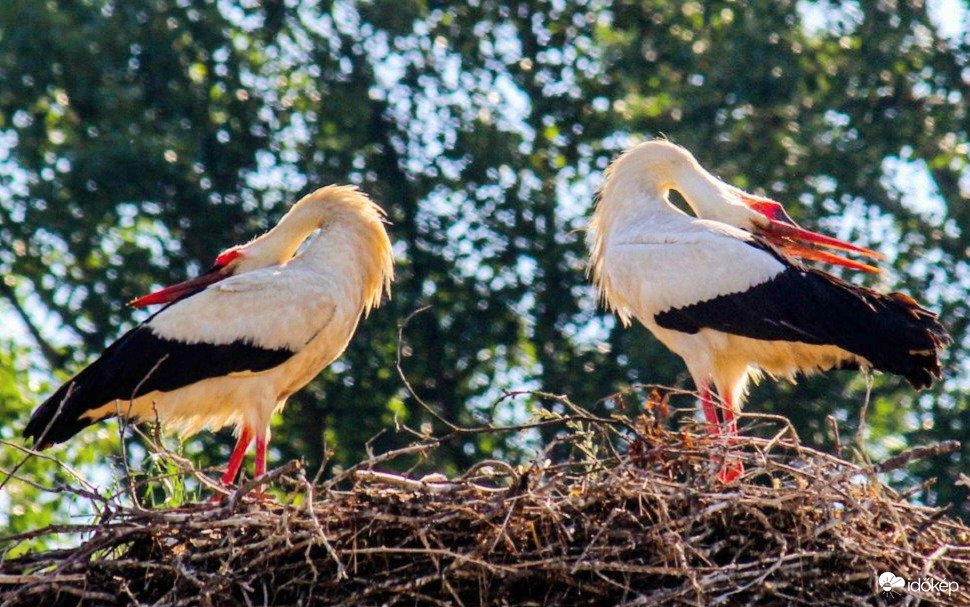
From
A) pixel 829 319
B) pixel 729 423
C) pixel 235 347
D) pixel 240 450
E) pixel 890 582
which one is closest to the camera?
pixel 890 582

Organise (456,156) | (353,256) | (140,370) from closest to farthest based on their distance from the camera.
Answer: (140,370) → (353,256) → (456,156)

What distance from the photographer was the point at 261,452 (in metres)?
7.40

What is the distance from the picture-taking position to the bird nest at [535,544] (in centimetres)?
562

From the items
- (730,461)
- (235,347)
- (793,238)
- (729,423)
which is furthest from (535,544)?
(793,238)

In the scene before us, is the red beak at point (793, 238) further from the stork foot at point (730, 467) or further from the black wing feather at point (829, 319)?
the stork foot at point (730, 467)

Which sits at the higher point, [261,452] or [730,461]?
[730,461]

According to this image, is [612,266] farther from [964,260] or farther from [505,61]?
[505,61]

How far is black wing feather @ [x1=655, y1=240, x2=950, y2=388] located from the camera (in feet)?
22.8

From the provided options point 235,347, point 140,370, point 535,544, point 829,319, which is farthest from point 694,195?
point 535,544

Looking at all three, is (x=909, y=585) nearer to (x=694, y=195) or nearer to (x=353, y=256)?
(x=694, y=195)

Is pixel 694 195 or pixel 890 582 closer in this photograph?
pixel 890 582

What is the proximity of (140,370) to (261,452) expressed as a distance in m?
0.54

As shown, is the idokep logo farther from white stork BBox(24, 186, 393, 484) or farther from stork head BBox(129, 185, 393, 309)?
stork head BBox(129, 185, 393, 309)

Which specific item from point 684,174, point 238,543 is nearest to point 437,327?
point 684,174
